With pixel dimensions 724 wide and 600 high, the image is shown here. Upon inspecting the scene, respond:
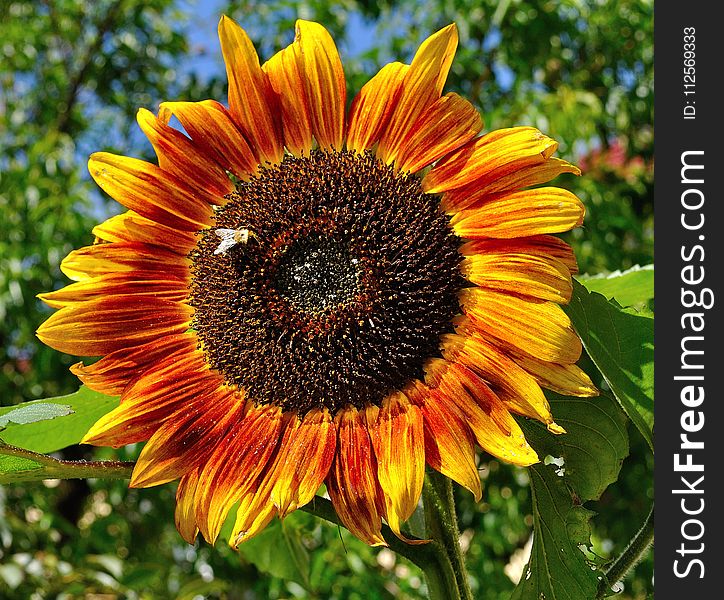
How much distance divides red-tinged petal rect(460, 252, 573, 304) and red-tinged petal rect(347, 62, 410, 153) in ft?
0.31

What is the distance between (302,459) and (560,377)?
0.14 meters

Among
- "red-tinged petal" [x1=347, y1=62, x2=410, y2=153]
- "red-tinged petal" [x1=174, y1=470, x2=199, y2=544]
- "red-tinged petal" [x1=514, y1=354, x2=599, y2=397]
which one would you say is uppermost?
"red-tinged petal" [x1=347, y1=62, x2=410, y2=153]

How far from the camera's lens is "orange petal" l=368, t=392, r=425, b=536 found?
43 centimetres

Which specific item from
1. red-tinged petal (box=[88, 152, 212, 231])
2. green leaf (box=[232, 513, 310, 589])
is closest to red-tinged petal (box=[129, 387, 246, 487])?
red-tinged petal (box=[88, 152, 212, 231])

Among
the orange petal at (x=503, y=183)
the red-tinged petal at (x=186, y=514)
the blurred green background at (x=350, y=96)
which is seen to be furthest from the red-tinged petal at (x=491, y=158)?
the blurred green background at (x=350, y=96)

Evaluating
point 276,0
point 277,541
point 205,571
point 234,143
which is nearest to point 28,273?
point 205,571

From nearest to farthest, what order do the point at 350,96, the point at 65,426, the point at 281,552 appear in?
the point at 65,426 → the point at 281,552 → the point at 350,96

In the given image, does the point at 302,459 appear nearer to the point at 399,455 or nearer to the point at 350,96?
the point at 399,455

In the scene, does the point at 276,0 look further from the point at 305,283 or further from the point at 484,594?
the point at 305,283

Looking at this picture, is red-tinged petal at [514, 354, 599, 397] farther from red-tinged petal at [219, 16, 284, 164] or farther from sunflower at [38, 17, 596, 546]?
red-tinged petal at [219, 16, 284, 164]

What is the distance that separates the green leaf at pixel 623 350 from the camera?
0.49 metres

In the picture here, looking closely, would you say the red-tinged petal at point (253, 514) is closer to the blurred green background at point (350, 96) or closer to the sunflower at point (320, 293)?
the sunflower at point (320, 293)

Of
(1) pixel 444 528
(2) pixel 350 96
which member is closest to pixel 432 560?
(1) pixel 444 528

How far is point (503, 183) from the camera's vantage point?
1.50 feet
